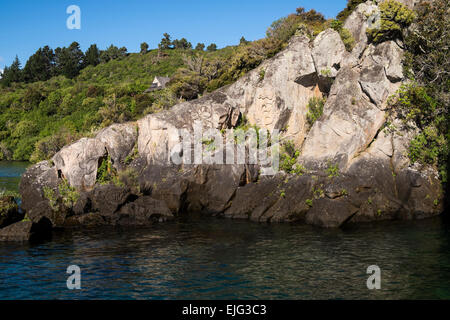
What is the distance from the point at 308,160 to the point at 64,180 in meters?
19.4

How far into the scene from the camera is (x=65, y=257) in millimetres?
20359

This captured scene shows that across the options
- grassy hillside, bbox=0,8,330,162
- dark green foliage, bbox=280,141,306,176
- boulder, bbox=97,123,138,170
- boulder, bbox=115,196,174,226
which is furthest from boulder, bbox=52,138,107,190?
dark green foliage, bbox=280,141,306,176

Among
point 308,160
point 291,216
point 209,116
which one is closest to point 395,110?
point 308,160

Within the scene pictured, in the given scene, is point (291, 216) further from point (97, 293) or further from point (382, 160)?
point (97, 293)

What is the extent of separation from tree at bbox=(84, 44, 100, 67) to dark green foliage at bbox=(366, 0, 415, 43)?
105 metres

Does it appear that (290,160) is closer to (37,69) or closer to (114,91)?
(114,91)

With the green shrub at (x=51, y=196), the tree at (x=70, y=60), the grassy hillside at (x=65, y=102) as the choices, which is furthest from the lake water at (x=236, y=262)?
the tree at (x=70, y=60)

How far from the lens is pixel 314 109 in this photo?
115ft

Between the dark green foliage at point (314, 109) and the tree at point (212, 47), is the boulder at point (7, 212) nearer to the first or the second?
the dark green foliage at point (314, 109)

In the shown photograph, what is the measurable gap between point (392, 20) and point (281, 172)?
14273 mm

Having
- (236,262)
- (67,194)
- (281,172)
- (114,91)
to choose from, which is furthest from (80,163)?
(114,91)

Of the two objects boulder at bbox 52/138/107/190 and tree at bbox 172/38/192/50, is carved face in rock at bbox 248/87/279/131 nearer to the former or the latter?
boulder at bbox 52/138/107/190

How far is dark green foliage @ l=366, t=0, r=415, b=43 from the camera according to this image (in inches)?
1174

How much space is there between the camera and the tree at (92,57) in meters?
120
